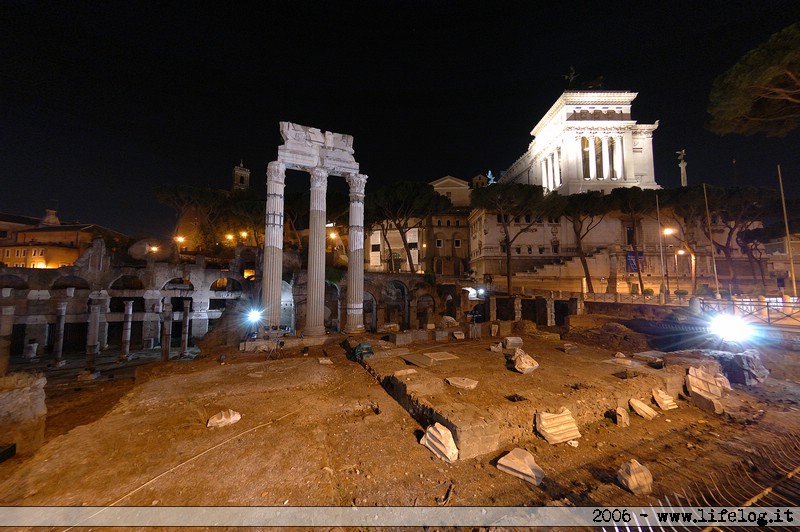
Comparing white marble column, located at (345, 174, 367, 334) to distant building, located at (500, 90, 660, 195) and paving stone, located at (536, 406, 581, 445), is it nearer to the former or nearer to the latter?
paving stone, located at (536, 406, 581, 445)

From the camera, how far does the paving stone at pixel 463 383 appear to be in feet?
22.1

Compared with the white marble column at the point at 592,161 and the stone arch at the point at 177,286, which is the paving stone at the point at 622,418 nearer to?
the stone arch at the point at 177,286

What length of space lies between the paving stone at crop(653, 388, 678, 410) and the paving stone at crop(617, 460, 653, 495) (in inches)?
148

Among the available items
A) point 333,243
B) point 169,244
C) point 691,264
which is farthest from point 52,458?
point 691,264

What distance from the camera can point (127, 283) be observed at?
25828mm

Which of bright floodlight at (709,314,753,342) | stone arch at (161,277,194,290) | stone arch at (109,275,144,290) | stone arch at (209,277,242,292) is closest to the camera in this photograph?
bright floodlight at (709,314,753,342)

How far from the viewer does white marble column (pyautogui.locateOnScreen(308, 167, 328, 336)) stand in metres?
13.5

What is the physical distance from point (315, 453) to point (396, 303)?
23.5 m

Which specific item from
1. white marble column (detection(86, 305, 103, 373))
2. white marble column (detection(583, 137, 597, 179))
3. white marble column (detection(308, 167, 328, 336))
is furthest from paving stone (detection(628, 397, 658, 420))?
white marble column (detection(583, 137, 597, 179))

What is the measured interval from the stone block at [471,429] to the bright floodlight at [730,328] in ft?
46.8

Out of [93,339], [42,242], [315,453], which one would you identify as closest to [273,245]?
[315,453]

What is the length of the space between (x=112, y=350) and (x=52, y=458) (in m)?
25.9

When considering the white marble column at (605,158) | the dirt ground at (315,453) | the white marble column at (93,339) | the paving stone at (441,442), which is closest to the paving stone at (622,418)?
the dirt ground at (315,453)

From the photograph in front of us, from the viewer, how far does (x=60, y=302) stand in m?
19.2
